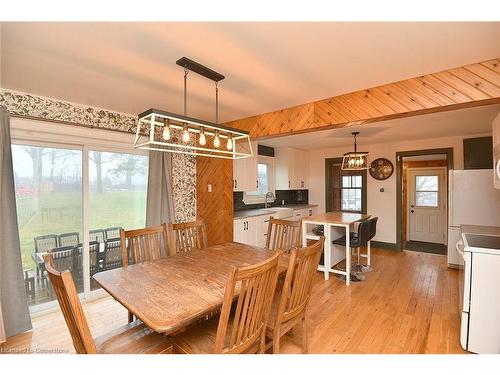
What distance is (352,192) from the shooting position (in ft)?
18.5

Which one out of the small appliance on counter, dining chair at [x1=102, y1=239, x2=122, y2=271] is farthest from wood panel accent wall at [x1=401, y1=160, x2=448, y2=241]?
dining chair at [x1=102, y1=239, x2=122, y2=271]

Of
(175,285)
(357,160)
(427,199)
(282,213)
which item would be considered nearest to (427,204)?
(427,199)

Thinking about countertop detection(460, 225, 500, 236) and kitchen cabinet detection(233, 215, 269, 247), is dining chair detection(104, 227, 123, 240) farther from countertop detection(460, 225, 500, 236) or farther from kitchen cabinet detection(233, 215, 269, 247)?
countertop detection(460, 225, 500, 236)

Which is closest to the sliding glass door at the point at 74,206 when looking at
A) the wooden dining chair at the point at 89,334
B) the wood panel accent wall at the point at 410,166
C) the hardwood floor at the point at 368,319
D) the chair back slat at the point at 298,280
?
the hardwood floor at the point at 368,319

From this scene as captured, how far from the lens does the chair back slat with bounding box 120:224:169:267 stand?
2.07m

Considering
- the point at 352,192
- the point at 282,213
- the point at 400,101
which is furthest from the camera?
the point at 352,192

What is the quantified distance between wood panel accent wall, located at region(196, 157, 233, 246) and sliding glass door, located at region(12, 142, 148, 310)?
84 cm

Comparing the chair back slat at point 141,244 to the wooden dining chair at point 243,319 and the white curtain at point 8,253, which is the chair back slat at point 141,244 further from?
the white curtain at point 8,253

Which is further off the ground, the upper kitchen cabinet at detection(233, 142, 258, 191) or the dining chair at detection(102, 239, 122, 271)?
the upper kitchen cabinet at detection(233, 142, 258, 191)

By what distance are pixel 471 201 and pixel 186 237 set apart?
13.3 feet

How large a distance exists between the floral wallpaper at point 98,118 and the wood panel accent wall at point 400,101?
4.84 feet

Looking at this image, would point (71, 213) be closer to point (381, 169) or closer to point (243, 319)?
point (243, 319)

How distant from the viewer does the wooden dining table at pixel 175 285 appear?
47.8 inches
